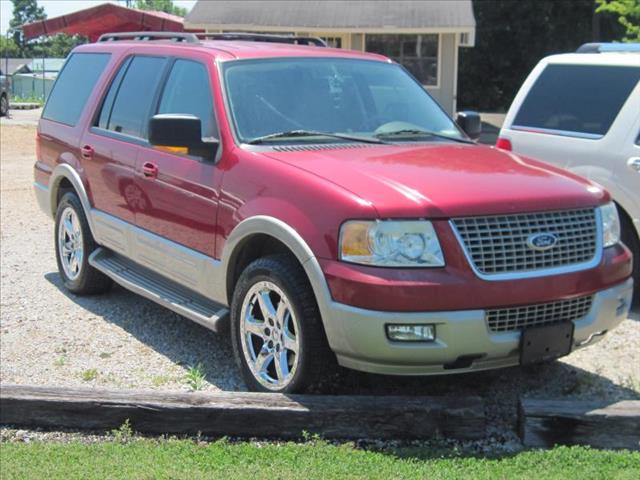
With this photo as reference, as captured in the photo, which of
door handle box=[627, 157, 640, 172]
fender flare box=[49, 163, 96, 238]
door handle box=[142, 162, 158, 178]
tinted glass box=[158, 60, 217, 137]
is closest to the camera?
tinted glass box=[158, 60, 217, 137]

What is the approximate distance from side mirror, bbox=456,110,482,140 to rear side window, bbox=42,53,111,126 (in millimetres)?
2887

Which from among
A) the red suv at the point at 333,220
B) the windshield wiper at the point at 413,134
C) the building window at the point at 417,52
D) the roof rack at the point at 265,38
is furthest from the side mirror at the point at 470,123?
the building window at the point at 417,52

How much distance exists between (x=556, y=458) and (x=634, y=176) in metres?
3.14

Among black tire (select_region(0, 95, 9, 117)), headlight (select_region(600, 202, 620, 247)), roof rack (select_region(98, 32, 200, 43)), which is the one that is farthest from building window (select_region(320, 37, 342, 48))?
headlight (select_region(600, 202, 620, 247))

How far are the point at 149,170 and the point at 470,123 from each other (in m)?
2.35

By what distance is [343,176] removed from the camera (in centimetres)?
441

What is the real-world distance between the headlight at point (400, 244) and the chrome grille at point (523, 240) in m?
0.15

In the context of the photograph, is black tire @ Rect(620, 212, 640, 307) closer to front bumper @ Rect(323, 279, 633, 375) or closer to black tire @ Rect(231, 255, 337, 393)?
front bumper @ Rect(323, 279, 633, 375)

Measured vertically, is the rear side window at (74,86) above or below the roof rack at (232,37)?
below

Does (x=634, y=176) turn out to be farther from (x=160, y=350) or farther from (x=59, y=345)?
(x=59, y=345)

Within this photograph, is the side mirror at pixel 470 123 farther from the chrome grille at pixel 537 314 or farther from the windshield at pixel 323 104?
the chrome grille at pixel 537 314

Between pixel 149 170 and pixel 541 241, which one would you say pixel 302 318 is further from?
pixel 149 170

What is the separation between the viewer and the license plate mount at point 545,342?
4250mm

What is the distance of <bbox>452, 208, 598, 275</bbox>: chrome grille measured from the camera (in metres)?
4.15
